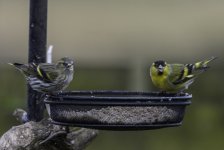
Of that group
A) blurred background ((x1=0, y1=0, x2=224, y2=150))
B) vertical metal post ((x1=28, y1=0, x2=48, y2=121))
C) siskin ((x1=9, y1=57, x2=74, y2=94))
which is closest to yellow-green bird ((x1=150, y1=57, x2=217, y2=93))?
siskin ((x1=9, y1=57, x2=74, y2=94))

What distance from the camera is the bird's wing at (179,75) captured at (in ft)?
19.2

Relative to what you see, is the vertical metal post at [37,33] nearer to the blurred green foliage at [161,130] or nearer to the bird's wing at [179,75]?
the bird's wing at [179,75]

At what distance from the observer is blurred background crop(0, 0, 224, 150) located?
8828mm

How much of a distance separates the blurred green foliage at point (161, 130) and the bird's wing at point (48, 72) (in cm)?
322

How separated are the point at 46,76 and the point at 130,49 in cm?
468

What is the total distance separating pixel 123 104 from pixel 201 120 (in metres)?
4.21

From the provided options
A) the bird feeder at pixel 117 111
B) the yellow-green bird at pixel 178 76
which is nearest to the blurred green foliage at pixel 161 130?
the yellow-green bird at pixel 178 76

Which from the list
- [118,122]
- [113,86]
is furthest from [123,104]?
[113,86]

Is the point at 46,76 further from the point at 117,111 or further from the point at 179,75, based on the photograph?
the point at 179,75

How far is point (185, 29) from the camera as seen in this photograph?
35.1ft

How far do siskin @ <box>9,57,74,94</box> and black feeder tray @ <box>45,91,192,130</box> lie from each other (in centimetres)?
29

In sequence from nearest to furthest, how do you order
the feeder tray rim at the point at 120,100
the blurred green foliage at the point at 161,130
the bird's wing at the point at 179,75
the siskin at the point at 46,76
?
1. the feeder tray rim at the point at 120,100
2. the siskin at the point at 46,76
3. the bird's wing at the point at 179,75
4. the blurred green foliage at the point at 161,130

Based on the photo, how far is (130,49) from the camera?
395 inches

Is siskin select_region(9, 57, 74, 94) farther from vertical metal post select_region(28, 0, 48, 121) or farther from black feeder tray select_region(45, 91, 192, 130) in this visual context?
black feeder tray select_region(45, 91, 192, 130)
